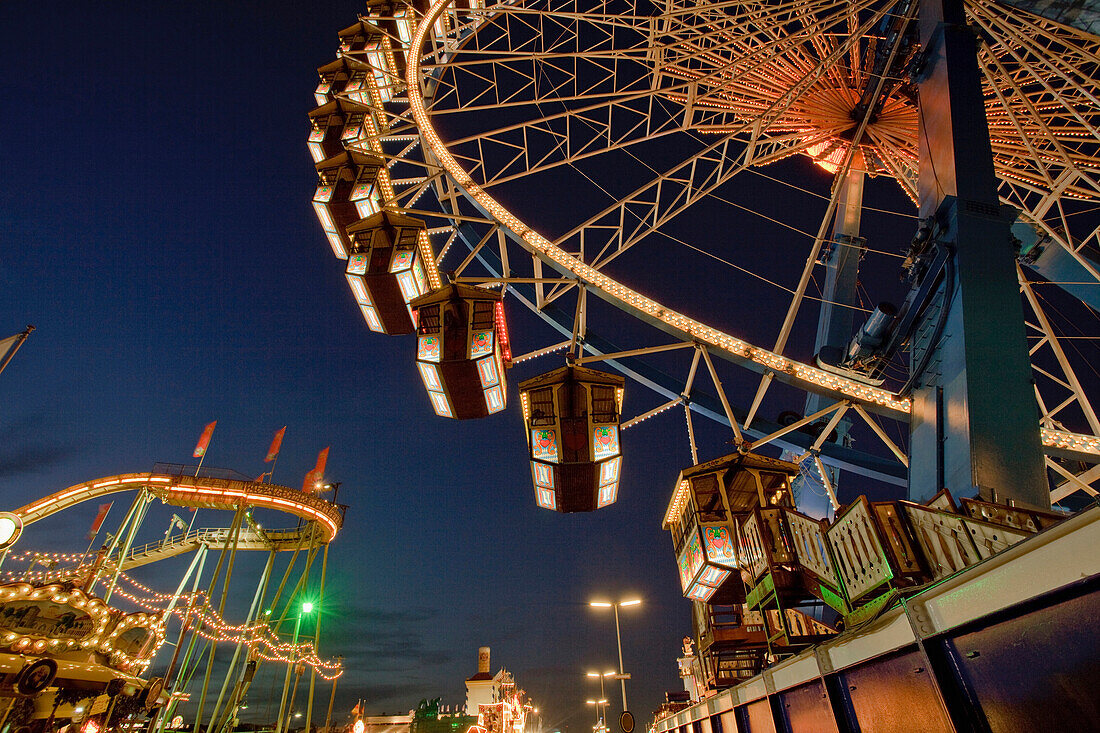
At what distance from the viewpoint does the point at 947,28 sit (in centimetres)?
977

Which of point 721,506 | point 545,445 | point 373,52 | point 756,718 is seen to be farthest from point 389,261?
point 756,718

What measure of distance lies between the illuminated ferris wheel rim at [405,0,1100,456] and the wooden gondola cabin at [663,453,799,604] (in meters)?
2.45

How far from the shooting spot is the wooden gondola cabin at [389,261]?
12.2m

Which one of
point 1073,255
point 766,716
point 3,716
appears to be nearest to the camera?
point 766,716

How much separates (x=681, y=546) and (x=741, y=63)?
1173 cm

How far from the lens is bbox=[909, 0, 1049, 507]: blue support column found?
7066 millimetres

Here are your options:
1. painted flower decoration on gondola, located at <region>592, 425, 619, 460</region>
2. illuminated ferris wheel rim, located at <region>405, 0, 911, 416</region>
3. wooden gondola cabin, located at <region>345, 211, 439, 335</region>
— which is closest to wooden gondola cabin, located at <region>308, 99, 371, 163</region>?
illuminated ferris wheel rim, located at <region>405, 0, 911, 416</region>

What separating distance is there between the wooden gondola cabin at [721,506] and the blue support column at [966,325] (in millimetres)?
2198

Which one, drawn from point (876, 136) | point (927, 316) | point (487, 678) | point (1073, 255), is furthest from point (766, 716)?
point (487, 678)

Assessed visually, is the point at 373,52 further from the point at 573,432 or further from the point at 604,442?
the point at 604,442

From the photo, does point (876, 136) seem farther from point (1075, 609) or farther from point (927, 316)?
point (1075, 609)

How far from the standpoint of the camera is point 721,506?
952 cm

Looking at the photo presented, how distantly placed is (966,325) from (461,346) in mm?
8433

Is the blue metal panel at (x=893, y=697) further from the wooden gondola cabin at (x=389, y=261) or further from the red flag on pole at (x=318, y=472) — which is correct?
the red flag on pole at (x=318, y=472)
